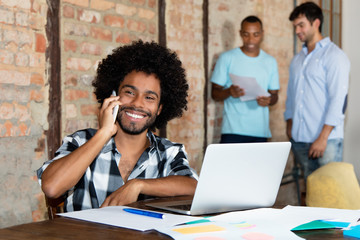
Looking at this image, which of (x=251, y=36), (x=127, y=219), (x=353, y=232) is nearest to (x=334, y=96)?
(x=251, y=36)

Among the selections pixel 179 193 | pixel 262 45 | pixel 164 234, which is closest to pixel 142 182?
pixel 179 193

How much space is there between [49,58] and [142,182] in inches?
57.6

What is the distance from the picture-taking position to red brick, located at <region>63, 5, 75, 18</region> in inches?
115

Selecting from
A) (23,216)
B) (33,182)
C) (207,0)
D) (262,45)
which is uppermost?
(207,0)

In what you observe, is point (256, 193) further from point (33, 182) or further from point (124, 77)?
point (33, 182)

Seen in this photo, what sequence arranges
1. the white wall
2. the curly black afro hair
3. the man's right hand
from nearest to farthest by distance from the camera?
the man's right hand, the curly black afro hair, the white wall

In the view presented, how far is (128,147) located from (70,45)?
1.19m

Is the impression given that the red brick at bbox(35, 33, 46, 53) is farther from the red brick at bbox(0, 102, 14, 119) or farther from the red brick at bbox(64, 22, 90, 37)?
the red brick at bbox(0, 102, 14, 119)

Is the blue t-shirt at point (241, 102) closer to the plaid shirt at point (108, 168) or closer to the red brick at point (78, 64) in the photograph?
the red brick at point (78, 64)

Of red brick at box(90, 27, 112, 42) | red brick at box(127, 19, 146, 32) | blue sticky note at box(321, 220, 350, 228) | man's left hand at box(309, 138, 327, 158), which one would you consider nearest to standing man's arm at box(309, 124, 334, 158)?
man's left hand at box(309, 138, 327, 158)

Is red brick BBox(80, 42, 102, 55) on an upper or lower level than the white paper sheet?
upper

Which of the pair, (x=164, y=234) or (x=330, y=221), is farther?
(x=330, y=221)

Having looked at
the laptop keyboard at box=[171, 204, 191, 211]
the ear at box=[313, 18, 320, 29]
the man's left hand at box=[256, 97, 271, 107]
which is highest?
the ear at box=[313, 18, 320, 29]

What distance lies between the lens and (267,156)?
4.55 ft
